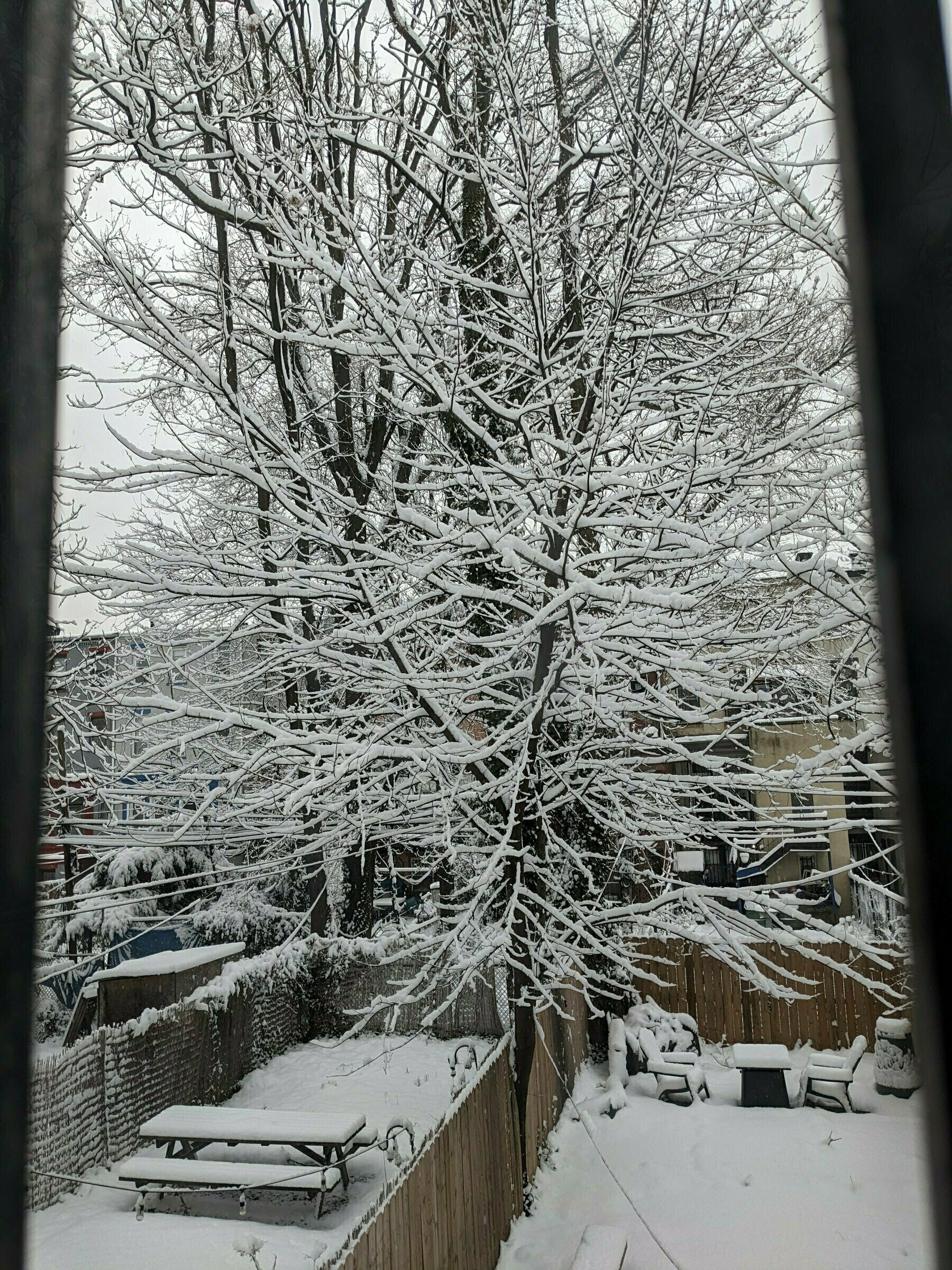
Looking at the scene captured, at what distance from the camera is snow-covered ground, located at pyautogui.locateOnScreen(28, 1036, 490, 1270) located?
5.31 m

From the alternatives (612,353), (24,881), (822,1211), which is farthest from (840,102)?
(822,1211)

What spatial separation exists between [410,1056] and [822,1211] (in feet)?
18.7

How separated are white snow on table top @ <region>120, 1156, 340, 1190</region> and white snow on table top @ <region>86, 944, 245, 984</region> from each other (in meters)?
2.01

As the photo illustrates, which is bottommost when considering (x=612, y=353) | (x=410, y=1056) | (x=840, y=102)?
(x=410, y=1056)

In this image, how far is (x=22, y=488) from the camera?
509 millimetres

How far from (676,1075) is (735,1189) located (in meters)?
2.21

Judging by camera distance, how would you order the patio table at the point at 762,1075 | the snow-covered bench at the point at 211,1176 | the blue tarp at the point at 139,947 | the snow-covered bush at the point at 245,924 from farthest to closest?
the snow-covered bush at the point at 245,924 → the blue tarp at the point at 139,947 → the patio table at the point at 762,1075 → the snow-covered bench at the point at 211,1176

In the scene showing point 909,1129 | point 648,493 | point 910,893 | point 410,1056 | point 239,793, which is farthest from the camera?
point 410,1056

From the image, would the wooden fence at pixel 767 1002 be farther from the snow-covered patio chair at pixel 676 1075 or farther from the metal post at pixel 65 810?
the metal post at pixel 65 810

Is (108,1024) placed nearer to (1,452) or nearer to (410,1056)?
(410,1056)

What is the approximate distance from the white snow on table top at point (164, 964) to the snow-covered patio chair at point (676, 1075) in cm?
462

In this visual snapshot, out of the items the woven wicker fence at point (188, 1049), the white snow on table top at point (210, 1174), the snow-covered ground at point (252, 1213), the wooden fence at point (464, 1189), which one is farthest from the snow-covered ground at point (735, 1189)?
the woven wicker fence at point (188, 1049)

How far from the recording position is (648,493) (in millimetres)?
4156

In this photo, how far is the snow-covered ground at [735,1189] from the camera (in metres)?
5.47
